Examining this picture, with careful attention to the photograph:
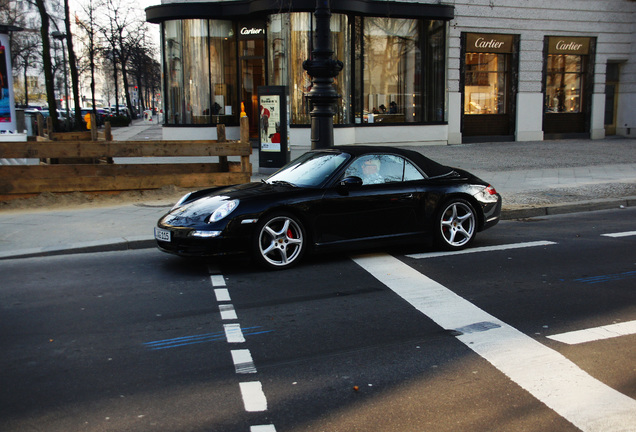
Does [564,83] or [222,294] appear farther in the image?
[564,83]

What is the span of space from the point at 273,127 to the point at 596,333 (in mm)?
11380

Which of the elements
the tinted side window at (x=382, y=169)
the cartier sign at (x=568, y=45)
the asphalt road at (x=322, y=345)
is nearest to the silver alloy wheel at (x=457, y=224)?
the asphalt road at (x=322, y=345)

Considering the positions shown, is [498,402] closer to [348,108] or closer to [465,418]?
[465,418]

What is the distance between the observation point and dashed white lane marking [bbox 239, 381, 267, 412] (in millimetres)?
3748

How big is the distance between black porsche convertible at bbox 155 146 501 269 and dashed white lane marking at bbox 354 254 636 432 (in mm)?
1140

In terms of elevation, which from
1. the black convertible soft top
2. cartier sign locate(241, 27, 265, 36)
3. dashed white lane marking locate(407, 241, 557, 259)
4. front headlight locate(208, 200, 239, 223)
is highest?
cartier sign locate(241, 27, 265, 36)

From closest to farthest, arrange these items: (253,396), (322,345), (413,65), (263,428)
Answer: (263,428) < (253,396) < (322,345) < (413,65)

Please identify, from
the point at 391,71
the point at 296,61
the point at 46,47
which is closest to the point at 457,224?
the point at 296,61

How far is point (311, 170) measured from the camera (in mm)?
7816

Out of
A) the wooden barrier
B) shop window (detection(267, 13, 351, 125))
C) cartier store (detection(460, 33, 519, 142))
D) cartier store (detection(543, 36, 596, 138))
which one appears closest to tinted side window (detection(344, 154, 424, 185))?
the wooden barrier

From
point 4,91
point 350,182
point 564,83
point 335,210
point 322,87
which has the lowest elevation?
point 335,210

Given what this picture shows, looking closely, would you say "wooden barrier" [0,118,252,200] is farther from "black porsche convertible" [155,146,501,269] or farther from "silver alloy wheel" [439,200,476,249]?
"silver alloy wheel" [439,200,476,249]

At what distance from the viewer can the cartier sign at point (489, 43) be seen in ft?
82.4

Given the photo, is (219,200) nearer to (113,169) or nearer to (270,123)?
(113,169)
